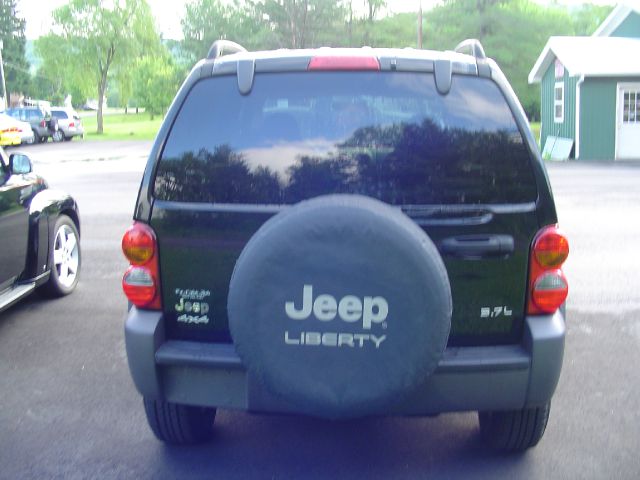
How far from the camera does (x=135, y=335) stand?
3547 mm

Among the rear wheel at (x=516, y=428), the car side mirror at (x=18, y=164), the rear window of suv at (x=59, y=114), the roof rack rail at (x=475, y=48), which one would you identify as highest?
the rear window of suv at (x=59, y=114)

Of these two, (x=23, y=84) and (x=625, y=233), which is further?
(x=23, y=84)

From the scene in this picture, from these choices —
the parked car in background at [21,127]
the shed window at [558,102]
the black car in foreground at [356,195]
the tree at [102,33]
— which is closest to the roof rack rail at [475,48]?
the black car in foreground at [356,195]

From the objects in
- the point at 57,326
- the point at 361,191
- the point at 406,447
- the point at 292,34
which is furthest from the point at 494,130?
A: the point at 292,34

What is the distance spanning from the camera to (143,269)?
3607mm

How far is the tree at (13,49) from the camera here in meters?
82.3

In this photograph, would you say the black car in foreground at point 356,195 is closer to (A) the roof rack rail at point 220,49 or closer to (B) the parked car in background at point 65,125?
(A) the roof rack rail at point 220,49

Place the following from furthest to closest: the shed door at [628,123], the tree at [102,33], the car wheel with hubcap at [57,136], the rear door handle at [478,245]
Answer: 1. the tree at [102,33]
2. the car wheel with hubcap at [57,136]
3. the shed door at [628,123]
4. the rear door handle at [478,245]

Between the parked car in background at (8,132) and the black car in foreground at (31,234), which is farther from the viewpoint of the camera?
the parked car in background at (8,132)

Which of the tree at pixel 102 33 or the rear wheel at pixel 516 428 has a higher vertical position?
the tree at pixel 102 33

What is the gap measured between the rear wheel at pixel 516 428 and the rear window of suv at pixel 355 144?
106 cm

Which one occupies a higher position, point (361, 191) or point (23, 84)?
point (23, 84)

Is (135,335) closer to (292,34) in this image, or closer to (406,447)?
(406,447)

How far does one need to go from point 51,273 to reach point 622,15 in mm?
29740
